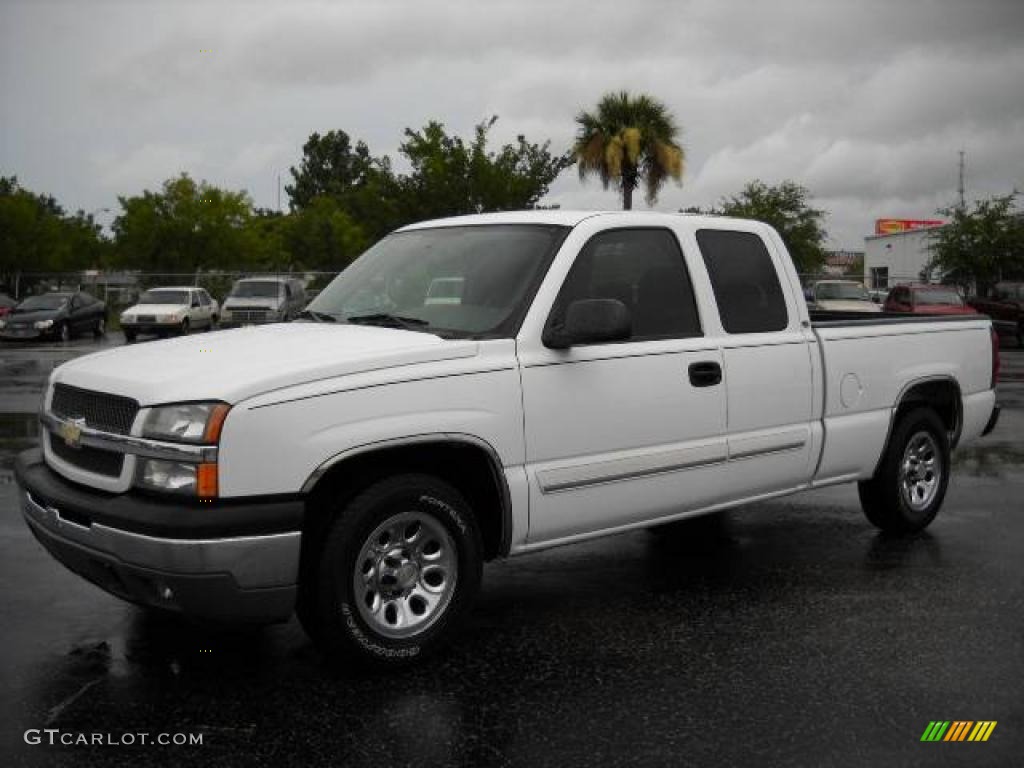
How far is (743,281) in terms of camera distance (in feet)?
19.4

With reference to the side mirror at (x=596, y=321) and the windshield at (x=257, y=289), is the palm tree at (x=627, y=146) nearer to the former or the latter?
the windshield at (x=257, y=289)

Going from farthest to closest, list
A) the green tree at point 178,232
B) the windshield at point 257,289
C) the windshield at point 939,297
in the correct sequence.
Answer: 1. the green tree at point 178,232
2. the windshield at point 257,289
3. the windshield at point 939,297

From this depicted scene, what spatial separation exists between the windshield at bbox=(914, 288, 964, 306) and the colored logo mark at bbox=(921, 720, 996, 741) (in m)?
24.3

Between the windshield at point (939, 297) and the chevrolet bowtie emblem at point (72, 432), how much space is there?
2493cm

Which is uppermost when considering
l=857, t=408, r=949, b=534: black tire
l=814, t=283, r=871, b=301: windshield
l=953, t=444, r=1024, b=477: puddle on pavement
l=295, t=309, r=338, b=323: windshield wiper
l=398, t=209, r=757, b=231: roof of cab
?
l=398, t=209, r=757, b=231: roof of cab

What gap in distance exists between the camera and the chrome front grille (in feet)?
13.9

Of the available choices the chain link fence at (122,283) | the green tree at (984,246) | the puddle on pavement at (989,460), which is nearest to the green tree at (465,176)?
the chain link fence at (122,283)

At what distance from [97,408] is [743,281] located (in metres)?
3.22

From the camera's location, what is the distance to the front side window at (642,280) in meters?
5.21

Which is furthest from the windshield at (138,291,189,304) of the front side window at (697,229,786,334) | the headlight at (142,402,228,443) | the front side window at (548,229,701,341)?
the headlight at (142,402,228,443)

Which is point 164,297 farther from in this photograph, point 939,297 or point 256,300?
point 939,297

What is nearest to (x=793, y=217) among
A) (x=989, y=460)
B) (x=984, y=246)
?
(x=984, y=246)

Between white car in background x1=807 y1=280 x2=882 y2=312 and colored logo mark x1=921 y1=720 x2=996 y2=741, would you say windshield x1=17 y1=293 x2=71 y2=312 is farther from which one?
colored logo mark x1=921 y1=720 x2=996 y2=741

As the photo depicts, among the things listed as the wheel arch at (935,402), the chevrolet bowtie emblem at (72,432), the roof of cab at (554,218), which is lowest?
the wheel arch at (935,402)
